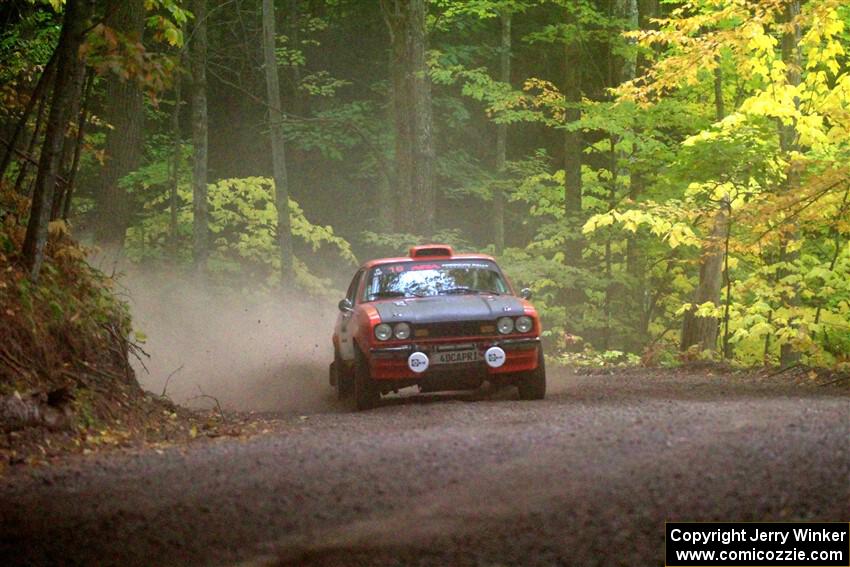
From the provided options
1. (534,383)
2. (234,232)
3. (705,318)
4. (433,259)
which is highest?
(234,232)

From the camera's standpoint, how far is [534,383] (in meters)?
13.8

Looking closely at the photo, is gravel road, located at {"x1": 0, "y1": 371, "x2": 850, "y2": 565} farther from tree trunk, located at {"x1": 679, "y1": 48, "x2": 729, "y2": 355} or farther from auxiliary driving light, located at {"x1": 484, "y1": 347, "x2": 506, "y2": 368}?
tree trunk, located at {"x1": 679, "y1": 48, "x2": 729, "y2": 355}

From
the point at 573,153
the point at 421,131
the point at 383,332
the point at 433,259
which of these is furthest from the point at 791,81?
the point at 383,332

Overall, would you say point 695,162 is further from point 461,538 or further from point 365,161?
point 365,161

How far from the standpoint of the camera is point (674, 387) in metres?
16.2

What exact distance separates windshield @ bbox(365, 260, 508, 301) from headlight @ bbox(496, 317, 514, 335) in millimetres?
1416

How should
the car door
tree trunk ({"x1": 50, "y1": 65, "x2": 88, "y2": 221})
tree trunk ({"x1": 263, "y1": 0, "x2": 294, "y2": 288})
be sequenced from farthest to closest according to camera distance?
1. tree trunk ({"x1": 263, "y1": 0, "x2": 294, "y2": 288})
2. the car door
3. tree trunk ({"x1": 50, "y1": 65, "x2": 88, "y2": 221})

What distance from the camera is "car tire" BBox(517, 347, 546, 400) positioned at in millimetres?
13797

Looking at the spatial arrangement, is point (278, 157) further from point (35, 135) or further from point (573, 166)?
point (35, 135)

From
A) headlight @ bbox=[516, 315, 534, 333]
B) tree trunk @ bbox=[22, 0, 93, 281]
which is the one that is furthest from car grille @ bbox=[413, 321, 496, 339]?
tree trunk @ bbox=[22, 0, 93, 281]

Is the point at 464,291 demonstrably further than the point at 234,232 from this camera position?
No

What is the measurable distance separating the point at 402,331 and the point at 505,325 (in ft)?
3.94

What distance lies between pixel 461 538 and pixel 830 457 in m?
2.95

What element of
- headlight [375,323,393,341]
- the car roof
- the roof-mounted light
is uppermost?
the roof-mounted light
